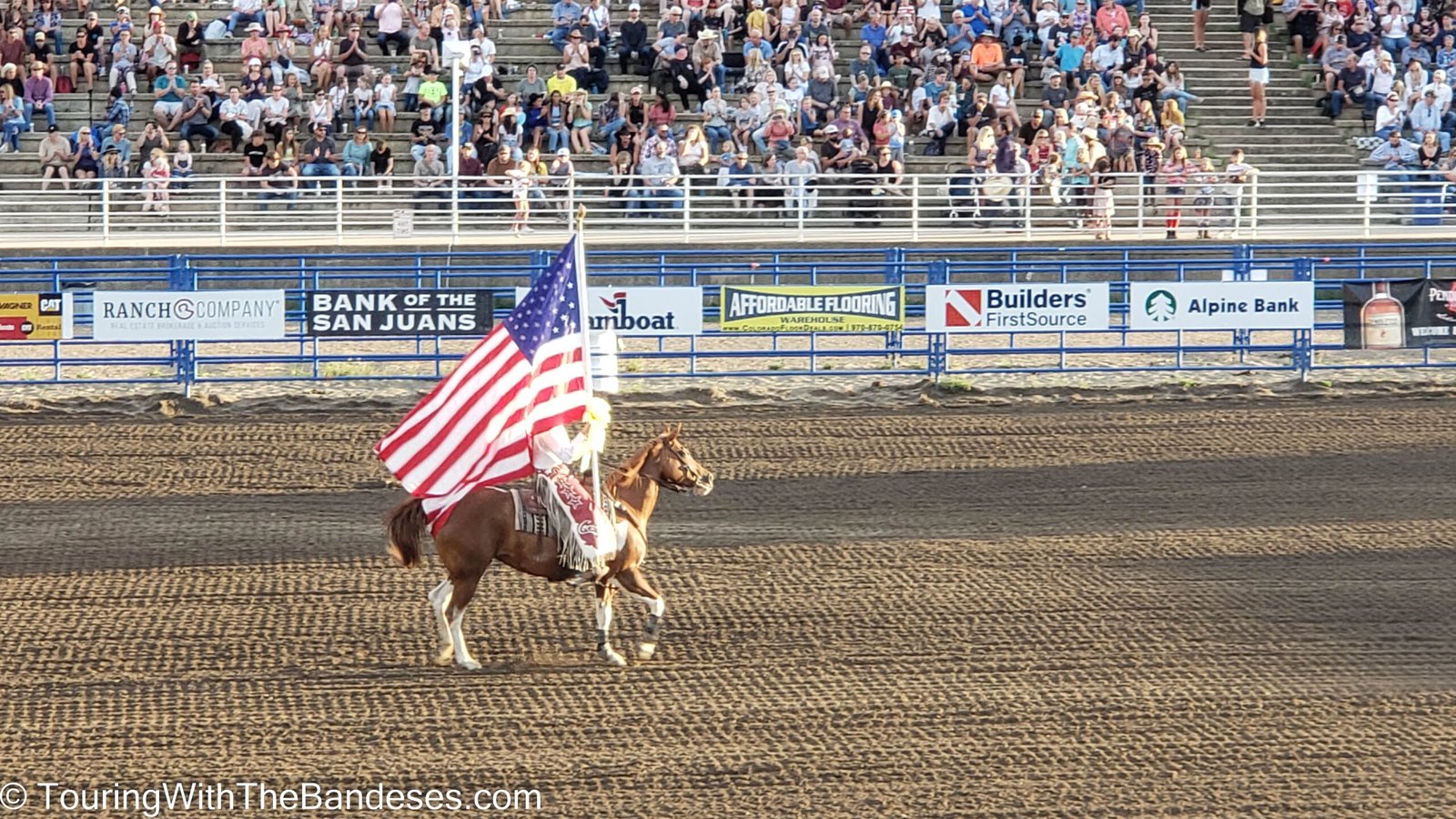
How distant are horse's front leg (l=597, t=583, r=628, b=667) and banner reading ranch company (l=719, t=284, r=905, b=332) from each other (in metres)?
9.45

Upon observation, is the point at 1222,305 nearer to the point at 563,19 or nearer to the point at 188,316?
the point at 188,316

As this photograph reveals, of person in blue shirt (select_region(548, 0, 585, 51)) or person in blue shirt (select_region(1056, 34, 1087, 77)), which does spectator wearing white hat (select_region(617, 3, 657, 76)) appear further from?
person in blue shirt (select_region(1056, 34, 1087, 77))

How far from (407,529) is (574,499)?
934 millimetres

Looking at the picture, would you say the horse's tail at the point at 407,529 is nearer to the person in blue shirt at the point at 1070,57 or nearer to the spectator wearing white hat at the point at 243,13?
the person in blue shirt at the point at 1070,57

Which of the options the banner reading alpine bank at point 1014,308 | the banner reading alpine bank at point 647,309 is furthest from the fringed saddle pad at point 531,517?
the banner reading alpine bank at point 1014,308

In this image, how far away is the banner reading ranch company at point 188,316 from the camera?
1939 cm

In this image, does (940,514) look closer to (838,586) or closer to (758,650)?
(838,586)

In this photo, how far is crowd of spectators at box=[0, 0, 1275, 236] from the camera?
27281 mm

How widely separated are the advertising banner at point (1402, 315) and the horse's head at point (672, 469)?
11.7 m

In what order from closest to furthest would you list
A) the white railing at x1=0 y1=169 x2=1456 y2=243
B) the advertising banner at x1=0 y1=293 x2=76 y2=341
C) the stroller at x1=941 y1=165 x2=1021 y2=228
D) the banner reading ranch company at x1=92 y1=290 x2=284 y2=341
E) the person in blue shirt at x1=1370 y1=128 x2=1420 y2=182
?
the advertising banner at x1=0 y1=293 x2=76 y2=341 → the banner reading ranch company at x1=92 y1=290 x2=284 y2=341 → the stroller at x1=941 y1=165 x2=1021 y2=228 → the white railing at x1=0 y1=169 x2=1456 y2=243 → the person in blue shirt at x1=1370 y1=128 x2=1420 y2=182

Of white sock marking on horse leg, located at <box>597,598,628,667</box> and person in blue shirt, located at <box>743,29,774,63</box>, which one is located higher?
person in blue shirt, located at <box>743,29,774,63</box>

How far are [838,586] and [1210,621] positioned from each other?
2387mm

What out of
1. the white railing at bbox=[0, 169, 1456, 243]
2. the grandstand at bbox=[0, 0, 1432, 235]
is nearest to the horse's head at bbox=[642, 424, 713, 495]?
the white railing at bbox=[0, 169, 1456, 243]

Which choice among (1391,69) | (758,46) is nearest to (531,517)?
(758,46)
